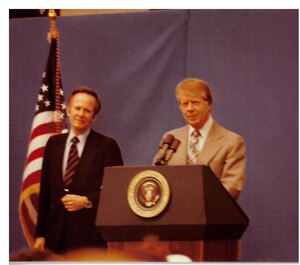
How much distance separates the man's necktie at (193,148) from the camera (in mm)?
3959

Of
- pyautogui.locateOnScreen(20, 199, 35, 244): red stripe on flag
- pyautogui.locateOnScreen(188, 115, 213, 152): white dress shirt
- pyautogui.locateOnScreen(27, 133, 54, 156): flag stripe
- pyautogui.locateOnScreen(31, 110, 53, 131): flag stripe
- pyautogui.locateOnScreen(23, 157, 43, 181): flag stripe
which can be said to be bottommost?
pyautogui.locateOnScreen(20, 199, 35, 244): red stripe on flag

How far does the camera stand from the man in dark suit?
13.2 ft

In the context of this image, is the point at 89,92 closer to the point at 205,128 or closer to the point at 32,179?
the point at 32,179

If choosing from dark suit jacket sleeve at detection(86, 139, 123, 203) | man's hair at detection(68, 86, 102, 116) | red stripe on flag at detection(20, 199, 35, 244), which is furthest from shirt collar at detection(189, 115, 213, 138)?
red stripe on flag at detection(20, 199, 35, 244)

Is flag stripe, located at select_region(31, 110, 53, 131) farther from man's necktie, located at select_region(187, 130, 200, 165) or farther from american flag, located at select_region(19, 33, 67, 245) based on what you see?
man's necktie, located at select_region(187, 130, 200, 165)

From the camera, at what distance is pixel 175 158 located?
398 cm

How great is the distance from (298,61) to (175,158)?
1004mm

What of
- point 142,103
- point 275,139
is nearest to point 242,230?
point 275,139

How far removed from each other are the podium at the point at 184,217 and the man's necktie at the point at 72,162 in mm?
280

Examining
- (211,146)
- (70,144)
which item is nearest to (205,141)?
(211,146)

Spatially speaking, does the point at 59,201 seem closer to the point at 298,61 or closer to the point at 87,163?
the point at 87,163

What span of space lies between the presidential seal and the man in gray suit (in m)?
Answer: 0.16

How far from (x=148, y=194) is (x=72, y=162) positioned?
0.58 m

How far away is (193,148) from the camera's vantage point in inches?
157
